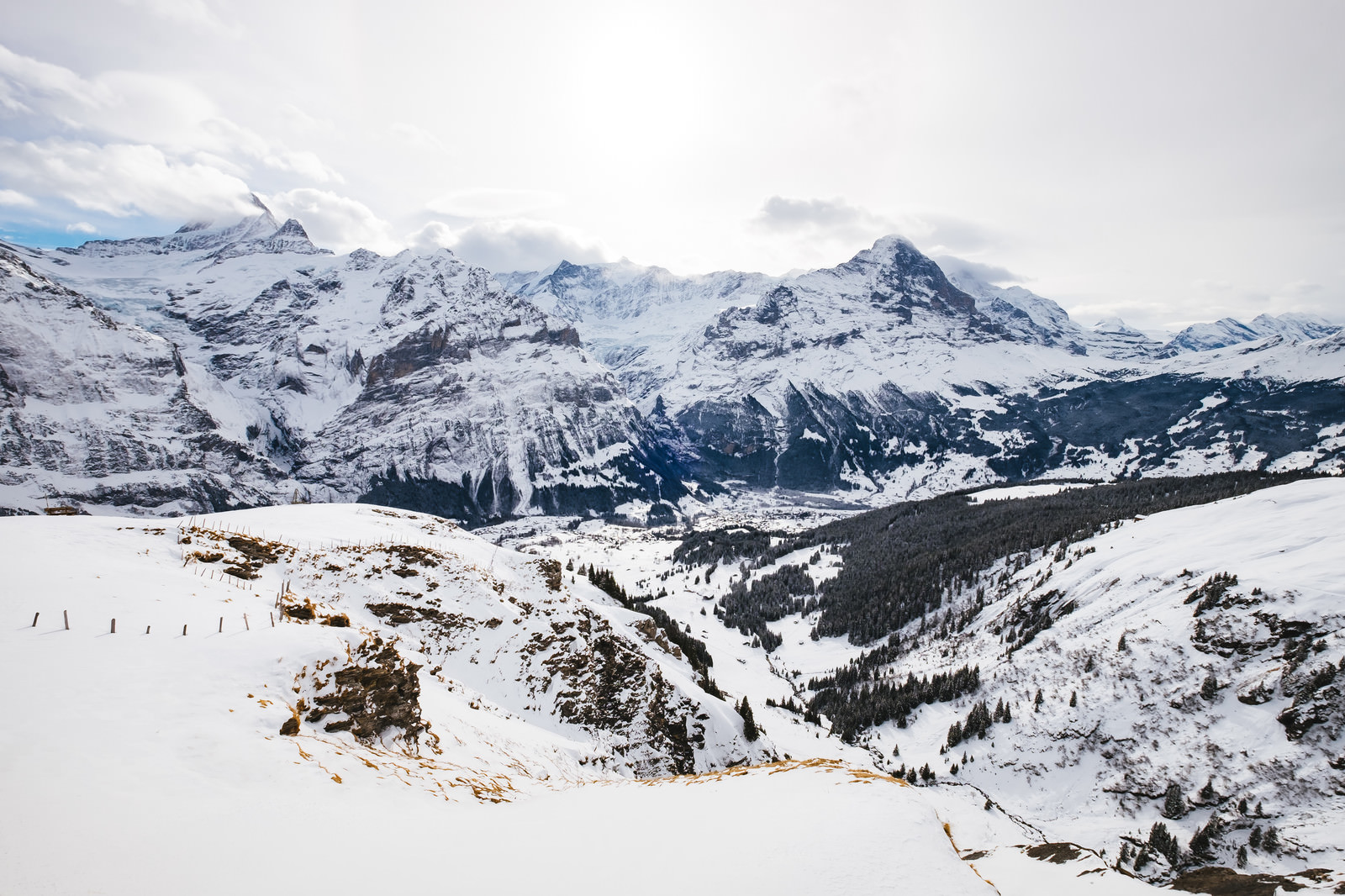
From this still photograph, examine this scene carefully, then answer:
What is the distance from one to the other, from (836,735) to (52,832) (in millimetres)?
71573

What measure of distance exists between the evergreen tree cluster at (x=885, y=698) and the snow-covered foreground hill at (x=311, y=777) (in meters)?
52.5

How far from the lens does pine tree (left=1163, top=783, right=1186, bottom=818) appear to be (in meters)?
40.2

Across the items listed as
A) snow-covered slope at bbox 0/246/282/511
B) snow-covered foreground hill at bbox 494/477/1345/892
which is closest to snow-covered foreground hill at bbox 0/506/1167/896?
snow-covered foreground hill at bbox 494/477/1345/892

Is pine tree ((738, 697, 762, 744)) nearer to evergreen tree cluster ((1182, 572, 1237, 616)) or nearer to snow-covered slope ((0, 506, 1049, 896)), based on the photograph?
snow-covered slope ((0, 506, 1049, 896))

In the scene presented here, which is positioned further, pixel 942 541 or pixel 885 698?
pixel 942 541

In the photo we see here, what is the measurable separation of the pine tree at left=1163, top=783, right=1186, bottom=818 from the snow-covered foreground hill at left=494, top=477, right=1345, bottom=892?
0.49 feet

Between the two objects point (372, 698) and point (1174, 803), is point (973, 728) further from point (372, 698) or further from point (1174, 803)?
point (372, 698)

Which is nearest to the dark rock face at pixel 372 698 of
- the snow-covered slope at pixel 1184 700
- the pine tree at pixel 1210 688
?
the snow-covered slope at pixel 1184 700

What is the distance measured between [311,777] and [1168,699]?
67824 millimetres

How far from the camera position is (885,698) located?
7444 centimetres

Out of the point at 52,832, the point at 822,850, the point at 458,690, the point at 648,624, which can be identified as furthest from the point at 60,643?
the point at 648,624

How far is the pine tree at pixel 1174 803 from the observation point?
132 ft

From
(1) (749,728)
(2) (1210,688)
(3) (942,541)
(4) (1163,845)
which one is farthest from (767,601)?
(1) (749,728)

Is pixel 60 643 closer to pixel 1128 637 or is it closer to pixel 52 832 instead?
pixel 52 832
